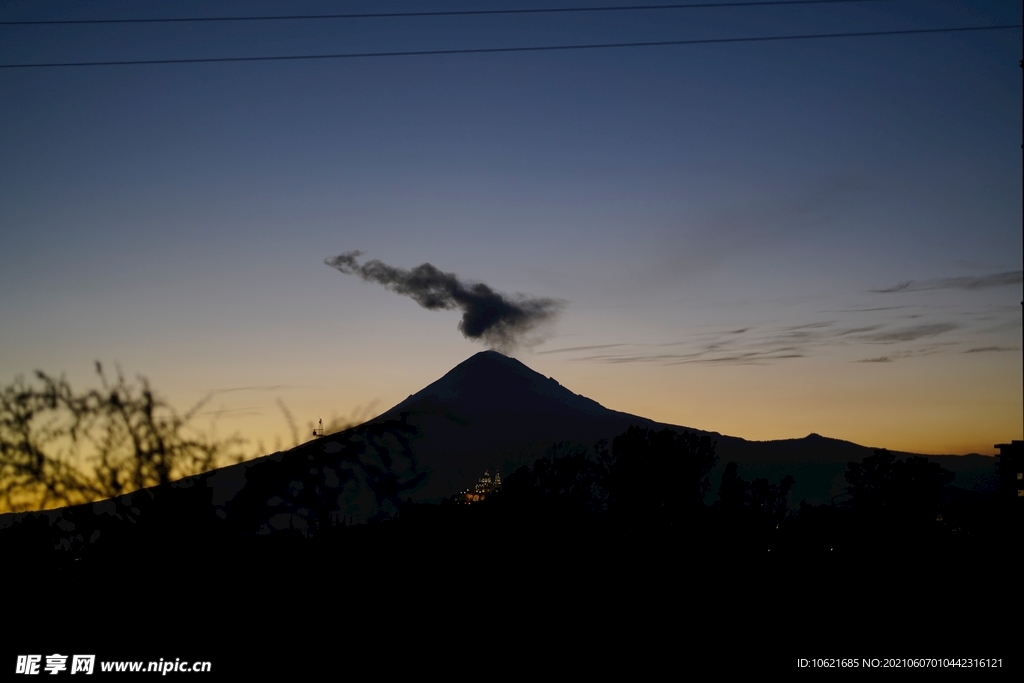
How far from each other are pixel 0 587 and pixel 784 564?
10.1 m

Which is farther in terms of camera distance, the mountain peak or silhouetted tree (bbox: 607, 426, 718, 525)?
the mountain peak

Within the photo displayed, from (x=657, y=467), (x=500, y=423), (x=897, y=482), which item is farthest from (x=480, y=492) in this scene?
(x=500, y=423)

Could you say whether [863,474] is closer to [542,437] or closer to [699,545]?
[699,545]

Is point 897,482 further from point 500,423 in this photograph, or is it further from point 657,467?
point 500,423

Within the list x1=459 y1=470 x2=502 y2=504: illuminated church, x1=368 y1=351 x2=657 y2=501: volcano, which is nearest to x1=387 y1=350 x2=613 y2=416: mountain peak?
x1=368 y1=351 x2=657 y2=501: volcano

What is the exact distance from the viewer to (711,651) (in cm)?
903

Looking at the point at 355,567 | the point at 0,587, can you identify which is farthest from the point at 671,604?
the point at 0,587

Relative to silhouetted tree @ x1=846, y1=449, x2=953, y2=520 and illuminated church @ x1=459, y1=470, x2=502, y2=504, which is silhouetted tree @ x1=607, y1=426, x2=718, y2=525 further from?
silhouetted tree @ x1=846, y1=449, x2=953, y2=520

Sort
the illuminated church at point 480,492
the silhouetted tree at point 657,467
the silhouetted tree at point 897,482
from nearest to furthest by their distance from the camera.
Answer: the illuminated church at point 480,492, the silhouetted tree at point 897,482, the silhouetted tree at point 657,467

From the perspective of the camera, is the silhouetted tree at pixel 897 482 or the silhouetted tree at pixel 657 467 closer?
the silhouetted tree at pixel 897 482

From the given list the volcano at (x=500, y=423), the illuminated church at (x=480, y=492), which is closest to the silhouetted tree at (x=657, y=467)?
the illuminated church at (x=480, y=492)

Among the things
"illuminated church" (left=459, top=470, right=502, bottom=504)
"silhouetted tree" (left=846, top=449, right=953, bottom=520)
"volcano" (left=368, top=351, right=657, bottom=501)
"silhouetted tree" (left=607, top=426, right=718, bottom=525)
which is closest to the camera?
"illuminated church" (left=459, top=470, right=502, bottom=504)

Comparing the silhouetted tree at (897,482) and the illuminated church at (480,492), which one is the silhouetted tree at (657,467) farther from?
the silhouetted tree at (897,482)

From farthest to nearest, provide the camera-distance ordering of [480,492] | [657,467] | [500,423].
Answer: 1. [500,423]
2. [657,467]
3. [480,492]
